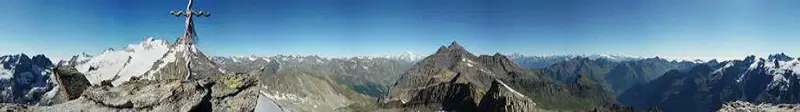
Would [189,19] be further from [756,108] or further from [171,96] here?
[756,108]

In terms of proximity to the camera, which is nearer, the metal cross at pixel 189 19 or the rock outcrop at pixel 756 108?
the metal cross at pixel 189 19

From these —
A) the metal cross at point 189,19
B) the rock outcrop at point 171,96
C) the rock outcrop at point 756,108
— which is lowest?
the rock outcrop at point 756,108

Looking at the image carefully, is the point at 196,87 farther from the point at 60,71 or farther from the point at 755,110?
the point at 755,110

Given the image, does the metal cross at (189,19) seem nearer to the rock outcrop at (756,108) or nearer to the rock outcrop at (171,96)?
the rock outcrop at (171,96)

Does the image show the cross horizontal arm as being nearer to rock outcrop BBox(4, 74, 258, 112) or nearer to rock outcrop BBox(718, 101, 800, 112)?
rock outcrop BBox(4, 74, 258, 112)

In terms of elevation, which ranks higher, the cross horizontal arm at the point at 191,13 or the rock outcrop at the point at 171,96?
the cross horizontal arm at the point at 191,13

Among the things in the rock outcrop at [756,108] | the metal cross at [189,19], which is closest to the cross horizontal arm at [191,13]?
the metal cross at [189,19]

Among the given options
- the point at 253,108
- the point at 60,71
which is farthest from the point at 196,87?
the point at 60,71

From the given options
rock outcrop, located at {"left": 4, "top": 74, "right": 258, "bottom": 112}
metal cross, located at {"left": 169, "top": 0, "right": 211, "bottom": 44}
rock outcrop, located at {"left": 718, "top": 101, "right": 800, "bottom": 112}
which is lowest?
rock outcrop, located at {"left": 718, "top": 101, "right": 800, "bottom": 112}

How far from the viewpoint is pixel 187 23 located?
78.9 ft

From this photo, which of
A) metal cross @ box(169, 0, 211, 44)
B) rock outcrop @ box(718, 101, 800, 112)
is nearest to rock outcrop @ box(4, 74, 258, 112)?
metal cross @ box(169, 0, 211, 44)

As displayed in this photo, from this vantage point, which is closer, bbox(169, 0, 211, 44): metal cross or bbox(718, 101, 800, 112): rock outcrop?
bbox(169, 0, 211, 44): metal cross

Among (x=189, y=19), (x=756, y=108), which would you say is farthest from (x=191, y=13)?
(x=756, y=108)

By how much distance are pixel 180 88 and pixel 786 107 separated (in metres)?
35.3
